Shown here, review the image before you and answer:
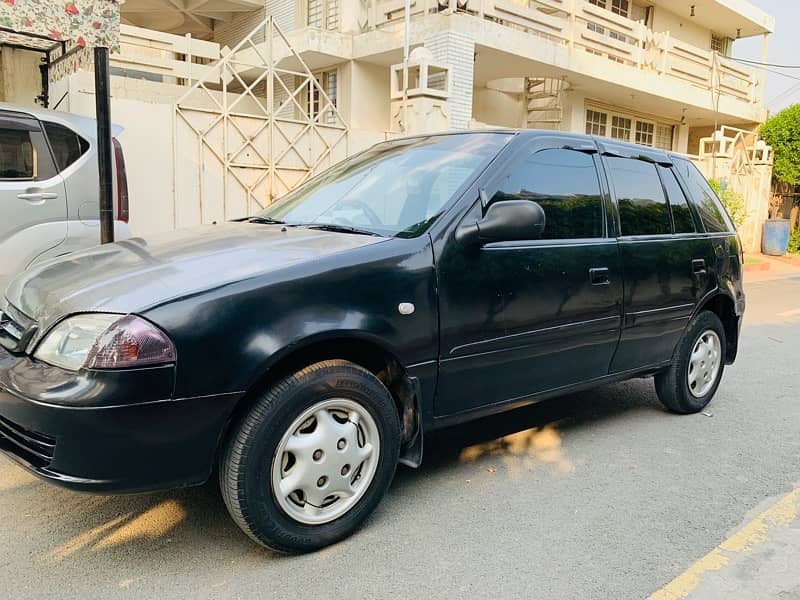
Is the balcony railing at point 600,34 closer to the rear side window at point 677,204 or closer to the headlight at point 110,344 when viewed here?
the rear side window at point 677,204

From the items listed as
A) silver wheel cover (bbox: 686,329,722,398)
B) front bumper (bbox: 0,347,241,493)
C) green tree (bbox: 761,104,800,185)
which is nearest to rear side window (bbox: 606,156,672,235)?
silver wheel cover (bbox: 686,329,722,398)

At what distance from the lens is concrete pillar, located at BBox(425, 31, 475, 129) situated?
12195 millimetres

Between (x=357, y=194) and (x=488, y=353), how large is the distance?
113 centimetres

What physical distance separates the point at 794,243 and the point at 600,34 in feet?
33.4

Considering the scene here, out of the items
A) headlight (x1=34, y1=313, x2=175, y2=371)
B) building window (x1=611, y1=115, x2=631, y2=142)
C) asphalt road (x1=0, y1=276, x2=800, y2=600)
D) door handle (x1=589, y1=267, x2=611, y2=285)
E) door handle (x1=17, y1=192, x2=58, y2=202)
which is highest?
building window (x1=611, y1=115, x2=631, y2=142)

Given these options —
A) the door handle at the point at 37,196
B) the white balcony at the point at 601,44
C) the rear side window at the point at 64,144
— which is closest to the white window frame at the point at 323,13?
the white balcony at the point at 601,44

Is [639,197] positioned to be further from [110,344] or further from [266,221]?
[110,344]

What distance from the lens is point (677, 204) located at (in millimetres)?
4609

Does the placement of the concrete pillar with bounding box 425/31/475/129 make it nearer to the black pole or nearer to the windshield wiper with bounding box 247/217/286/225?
the black pole

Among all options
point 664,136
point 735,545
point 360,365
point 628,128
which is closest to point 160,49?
point 360,365

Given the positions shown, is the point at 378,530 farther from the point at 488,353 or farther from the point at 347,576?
the point at 488,353

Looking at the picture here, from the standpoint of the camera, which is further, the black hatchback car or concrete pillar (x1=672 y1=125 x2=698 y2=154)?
concrete pillar (x1=672 y1=125 x2=698 y2=154)

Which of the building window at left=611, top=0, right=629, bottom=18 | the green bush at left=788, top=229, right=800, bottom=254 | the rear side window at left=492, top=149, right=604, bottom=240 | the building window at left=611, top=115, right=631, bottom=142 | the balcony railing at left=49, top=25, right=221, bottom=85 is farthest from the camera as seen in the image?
the green bush at left=788, top=229, right=800, bottom=254

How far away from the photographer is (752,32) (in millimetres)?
23891
